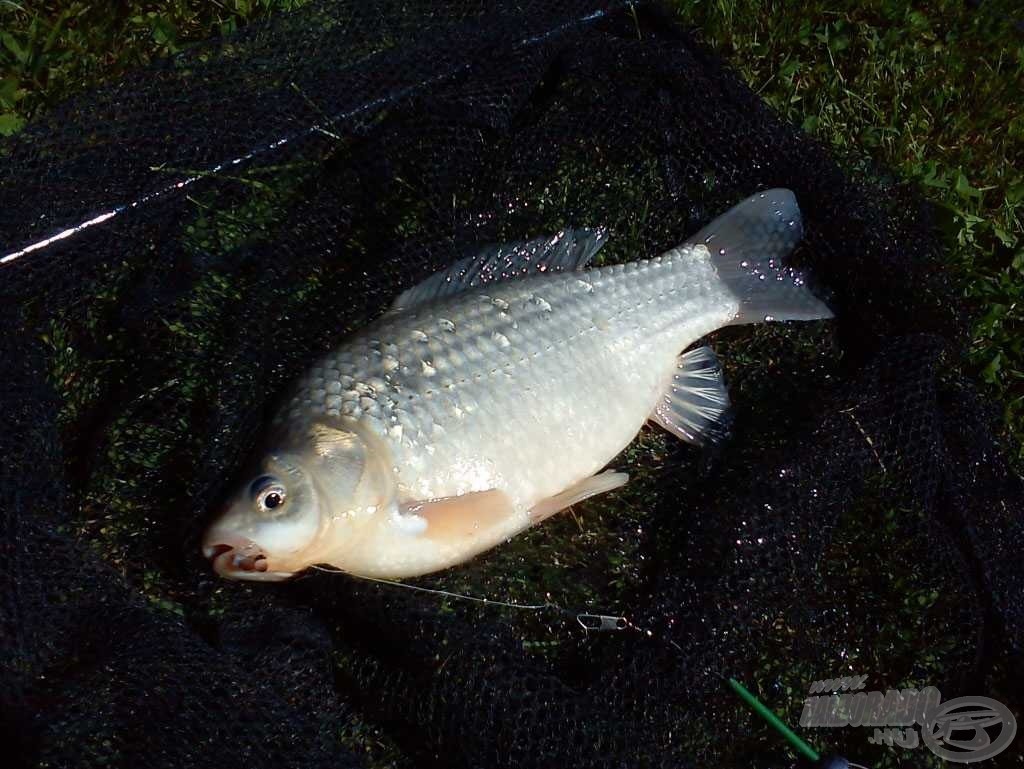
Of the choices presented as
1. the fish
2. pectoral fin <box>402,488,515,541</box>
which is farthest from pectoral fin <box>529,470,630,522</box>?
pectoral fin <box>402,488,515,541</box>

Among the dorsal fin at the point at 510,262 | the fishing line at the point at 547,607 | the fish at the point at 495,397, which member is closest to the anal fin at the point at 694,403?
the fish at the point at 495,397

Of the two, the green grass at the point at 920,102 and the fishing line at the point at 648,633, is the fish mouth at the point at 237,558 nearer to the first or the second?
the fishing line at the point at 648,633

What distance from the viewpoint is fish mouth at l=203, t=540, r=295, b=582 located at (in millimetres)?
1782

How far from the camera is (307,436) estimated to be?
1889mm

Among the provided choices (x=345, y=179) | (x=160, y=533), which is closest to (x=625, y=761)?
(x=160, y=533)

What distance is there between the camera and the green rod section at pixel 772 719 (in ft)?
6.79

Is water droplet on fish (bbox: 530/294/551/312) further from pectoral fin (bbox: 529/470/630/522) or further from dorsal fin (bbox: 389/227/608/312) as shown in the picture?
pectoral fin (bbox: 529/470/630/522)

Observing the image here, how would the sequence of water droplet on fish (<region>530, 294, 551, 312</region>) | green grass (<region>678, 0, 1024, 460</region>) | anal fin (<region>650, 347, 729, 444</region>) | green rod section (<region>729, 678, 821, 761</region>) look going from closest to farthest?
green rod section (<region>729, 678, 821, 761</region>)
water droplet on fish (<region>530, 294, 551, 312</region>)
anal fin (<region>650, 347, 729, 444</region>)
green grass (<region>678, 0, 1024, 460</region>)

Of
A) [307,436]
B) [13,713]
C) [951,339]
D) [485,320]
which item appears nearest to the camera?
[13,713]

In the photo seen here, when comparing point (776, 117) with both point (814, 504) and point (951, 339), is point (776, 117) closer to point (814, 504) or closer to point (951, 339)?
point (951, 339)

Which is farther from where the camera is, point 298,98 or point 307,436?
point 298,98

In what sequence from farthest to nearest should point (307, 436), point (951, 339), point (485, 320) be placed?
point (951, 339)
point (485, 320)
point (307, 436)

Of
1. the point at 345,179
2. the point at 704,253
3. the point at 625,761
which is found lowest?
the point at 625,761

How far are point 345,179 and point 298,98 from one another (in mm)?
244
